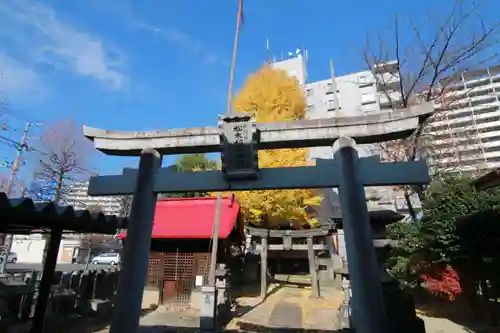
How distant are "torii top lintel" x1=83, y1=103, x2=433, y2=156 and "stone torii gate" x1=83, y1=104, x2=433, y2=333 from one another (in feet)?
0.06

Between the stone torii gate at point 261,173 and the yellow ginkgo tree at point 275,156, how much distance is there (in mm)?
12049

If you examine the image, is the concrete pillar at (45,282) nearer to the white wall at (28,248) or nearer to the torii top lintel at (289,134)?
the torii top lintel at (289,134)

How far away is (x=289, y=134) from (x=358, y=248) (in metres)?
2.37

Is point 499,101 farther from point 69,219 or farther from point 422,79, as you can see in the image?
point 69,219

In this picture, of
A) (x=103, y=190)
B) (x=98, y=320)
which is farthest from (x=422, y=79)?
(x=98, y=320)

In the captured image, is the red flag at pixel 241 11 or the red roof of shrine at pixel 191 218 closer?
the red flag at pixel 241 11

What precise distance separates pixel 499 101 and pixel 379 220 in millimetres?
63857

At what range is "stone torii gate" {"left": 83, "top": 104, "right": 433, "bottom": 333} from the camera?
16.8 feet

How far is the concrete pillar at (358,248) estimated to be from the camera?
15.3ft

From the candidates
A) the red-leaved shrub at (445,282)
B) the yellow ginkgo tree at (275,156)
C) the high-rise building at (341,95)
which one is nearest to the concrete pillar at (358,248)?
the red-leaved shrub at (445,282)

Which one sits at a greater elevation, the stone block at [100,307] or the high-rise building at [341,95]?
the high-rise building at [341,95]

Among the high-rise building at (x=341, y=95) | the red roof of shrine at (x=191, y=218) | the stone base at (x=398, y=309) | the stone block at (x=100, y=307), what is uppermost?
the high-rise building at (x=341, y=95)

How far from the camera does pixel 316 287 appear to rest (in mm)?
16375

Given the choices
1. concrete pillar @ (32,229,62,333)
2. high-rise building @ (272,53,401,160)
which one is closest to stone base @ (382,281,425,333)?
concrete pillar @ (32,229,62,333)
